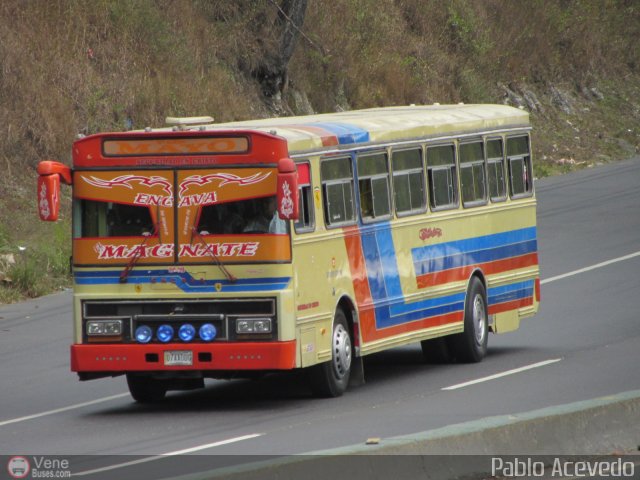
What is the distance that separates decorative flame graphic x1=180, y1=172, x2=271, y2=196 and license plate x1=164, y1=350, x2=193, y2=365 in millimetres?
1430

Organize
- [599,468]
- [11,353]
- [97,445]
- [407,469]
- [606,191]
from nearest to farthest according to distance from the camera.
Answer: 1. [407,469]
2. [599,468]
3. [97,445]
4. [11,353]
5. [606,191]

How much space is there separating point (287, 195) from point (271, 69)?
75.9 ft

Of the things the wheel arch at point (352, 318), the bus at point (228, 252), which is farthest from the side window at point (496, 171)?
the wheel arch at point (352, 318)

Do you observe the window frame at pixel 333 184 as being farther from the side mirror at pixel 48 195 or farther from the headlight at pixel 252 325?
the side mirror at pixel 48 195

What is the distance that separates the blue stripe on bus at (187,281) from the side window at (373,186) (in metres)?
1.97

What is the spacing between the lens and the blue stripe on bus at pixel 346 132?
1556 cm

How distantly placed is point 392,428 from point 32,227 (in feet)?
47.4

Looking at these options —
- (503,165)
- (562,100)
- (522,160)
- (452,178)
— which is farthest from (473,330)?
(562,100)

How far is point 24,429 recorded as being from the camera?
13773 mm

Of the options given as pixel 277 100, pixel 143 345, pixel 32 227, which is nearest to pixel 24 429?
pixel 143 345

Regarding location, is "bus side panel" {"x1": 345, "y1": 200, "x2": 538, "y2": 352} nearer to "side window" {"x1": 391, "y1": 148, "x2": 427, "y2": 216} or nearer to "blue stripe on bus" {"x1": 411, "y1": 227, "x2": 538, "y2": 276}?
"blue stripe on bus" {"x1": 411, "y1": 227, "x2": 538, "y2": 276}

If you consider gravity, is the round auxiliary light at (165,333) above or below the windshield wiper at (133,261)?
below

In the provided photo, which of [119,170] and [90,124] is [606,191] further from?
[119,170]

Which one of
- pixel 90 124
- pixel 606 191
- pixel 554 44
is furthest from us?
pixel 554 44
